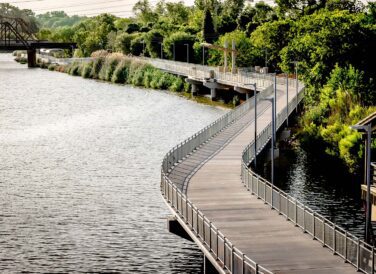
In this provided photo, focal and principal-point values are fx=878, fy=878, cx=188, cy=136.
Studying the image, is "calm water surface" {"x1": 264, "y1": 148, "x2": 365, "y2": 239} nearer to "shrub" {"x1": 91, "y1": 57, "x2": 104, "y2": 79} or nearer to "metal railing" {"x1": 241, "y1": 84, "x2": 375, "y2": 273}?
"metal railing" {"x1": 241, "y1": 84, "x2": 375, "y2": 273}

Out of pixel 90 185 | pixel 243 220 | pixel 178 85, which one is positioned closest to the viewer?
pixel 243 220

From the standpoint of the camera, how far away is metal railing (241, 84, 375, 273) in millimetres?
32438

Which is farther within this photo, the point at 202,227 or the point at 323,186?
the point at 323,186

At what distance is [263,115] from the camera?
82812 millimetres

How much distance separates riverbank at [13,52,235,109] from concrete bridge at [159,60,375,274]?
2286 inches

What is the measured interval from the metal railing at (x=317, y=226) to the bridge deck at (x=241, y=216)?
1.06 ft

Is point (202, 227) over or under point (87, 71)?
under

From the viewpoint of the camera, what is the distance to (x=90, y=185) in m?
60.6

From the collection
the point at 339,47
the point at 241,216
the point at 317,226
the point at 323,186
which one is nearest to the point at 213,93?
the point at 339,47

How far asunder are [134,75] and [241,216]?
11018 centimetres

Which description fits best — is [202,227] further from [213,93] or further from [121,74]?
[121,74]

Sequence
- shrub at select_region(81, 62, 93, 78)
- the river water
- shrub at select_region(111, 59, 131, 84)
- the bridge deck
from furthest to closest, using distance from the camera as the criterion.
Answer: shrub at select_region(81, 62, 93, 78)
shrub at select_region(111, 59, 131, 84)
the river water
the bridge deck

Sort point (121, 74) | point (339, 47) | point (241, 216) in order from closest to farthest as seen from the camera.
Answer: point (241, 216) < point (339, 47) < point (121, 74)

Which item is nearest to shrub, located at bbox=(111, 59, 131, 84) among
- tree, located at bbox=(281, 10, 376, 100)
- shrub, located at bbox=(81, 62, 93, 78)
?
shrub, located at bbox=(81, 62, 93, 78)
